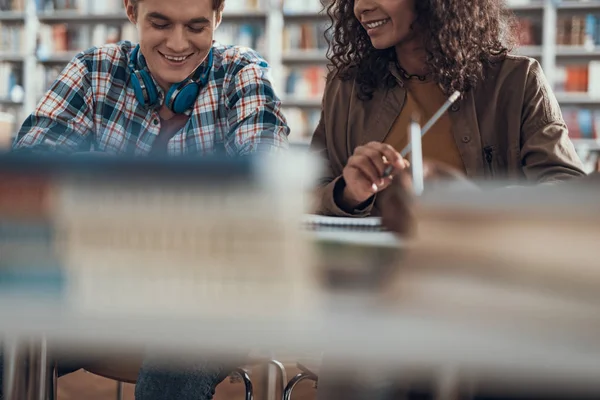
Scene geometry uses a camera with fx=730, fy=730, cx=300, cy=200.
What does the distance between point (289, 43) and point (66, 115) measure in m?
3.64

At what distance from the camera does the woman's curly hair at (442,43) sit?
1.29 metres

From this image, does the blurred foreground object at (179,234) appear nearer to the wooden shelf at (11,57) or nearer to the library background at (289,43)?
the library background at (289,43)

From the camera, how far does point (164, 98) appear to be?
1.35m

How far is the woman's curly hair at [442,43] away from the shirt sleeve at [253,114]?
157 mm

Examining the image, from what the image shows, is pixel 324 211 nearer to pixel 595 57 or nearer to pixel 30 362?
pixel 30 362

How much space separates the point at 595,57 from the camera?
446 cm

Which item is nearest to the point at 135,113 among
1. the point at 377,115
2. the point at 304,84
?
the point at 377,115

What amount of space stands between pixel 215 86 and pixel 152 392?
1.90 ft

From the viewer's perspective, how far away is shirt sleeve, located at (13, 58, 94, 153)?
1289 millimetres

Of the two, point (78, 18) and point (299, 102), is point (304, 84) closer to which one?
point (299, 102)

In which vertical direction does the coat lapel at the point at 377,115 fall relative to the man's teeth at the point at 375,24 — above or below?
below

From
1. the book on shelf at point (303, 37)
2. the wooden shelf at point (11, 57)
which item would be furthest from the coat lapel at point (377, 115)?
the wooden shelf at point (11, 57)

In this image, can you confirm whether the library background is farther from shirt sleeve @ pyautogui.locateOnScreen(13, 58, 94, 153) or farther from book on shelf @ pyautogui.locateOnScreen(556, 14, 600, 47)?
shirt sleeve @ pyautogui.locateOnScreen(13, 58, 94, 153)

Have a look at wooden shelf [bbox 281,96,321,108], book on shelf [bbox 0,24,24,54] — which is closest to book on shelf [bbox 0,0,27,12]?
book on shelf [bbox 0,24,24,54]
